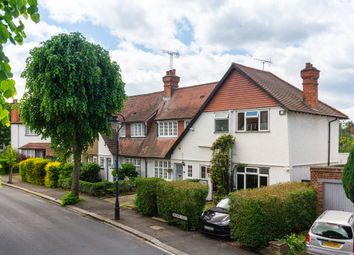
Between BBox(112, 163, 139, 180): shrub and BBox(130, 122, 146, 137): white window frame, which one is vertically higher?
BBox(130, 122, 146, 137): white window frame

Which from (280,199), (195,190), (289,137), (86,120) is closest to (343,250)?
(280,199)

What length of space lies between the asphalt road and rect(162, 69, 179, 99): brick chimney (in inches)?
563

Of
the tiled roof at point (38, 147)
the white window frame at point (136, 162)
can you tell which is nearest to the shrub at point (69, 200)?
the white window frame at point (136, 162)

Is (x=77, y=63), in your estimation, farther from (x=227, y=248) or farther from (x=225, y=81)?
(x=227, y=248)

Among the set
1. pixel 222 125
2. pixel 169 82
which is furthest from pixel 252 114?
pixel 169 82

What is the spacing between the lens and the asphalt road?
14288 millimetres

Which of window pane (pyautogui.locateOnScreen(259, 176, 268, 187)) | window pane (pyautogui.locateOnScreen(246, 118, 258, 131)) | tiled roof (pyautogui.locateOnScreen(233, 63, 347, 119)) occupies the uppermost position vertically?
tiled roof (pyautogui.locateOnScreen(233, 63, 347, 119))

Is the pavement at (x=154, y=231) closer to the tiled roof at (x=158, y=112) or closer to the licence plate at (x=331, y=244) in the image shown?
the licence plate at (x=331, y=244)

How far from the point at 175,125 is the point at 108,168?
27.9 feet

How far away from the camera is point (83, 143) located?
24.7 metres

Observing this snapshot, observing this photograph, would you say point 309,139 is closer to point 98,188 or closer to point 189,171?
point 189,171

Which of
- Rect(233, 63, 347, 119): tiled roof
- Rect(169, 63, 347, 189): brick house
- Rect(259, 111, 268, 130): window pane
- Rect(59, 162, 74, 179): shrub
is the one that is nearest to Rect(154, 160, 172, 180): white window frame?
Rect(169, 63, 347, 189): brick house

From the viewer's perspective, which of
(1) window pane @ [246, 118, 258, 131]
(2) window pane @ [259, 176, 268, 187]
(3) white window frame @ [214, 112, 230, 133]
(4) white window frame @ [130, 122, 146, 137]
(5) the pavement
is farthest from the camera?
(4) white window frame @ [130, 122, 146, 137]

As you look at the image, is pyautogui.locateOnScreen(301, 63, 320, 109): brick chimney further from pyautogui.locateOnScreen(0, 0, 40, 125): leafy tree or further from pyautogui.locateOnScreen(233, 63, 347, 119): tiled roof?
pyautogui.locateOnScreen(0, 0, 40, 125): leafy tree
